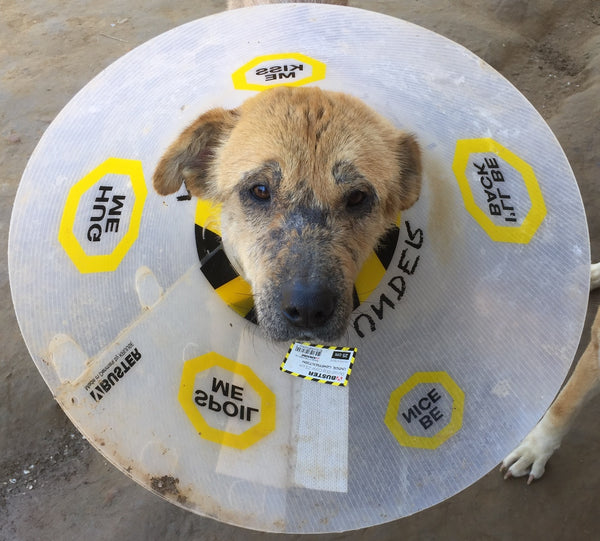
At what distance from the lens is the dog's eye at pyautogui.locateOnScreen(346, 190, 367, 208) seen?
204 centimetres

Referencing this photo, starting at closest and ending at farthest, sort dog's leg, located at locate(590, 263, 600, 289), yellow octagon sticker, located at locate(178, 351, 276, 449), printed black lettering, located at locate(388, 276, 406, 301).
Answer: yellow octagon sticker, located at locate(178, 351, 276, 449), printed black lettering, located at locate(388, 276, 406, 301), dog's leg, located at locate(590, 263, 600, 289)

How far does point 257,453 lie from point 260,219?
920 millimetres

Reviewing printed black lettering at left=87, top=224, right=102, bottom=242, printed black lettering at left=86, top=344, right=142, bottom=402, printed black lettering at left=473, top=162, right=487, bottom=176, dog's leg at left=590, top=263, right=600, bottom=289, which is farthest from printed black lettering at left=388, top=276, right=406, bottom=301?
dog's leg at left=590, top=263, right=600, bottom=289

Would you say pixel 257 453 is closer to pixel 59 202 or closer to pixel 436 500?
pixel 436 500

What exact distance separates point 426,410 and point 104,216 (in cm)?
149

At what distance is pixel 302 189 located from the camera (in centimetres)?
197

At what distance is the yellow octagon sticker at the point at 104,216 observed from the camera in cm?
200

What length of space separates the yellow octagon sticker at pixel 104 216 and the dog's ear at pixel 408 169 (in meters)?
1.10

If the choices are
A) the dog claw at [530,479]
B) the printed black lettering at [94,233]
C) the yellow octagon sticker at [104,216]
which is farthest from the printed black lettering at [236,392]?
the dog claw at [530,479]

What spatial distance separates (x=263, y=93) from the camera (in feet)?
7.17

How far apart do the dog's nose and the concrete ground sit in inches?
31.3

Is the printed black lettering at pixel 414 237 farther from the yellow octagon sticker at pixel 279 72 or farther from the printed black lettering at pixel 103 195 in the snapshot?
the printed black lettering at pixel 103 195

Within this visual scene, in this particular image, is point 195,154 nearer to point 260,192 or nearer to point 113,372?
point 260,192

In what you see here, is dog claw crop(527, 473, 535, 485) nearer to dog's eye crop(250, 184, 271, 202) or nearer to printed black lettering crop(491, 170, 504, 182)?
printed black lettering crop(491, 170, 504, 182)
